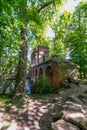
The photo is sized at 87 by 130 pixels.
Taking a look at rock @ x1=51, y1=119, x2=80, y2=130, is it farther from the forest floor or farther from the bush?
the bush

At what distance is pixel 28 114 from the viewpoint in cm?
764

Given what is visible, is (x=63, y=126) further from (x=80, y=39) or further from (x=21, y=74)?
(x=80, y=39)

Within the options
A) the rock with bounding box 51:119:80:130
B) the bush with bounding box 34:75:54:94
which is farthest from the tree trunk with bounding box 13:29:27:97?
the rock with bounding box 51:119:80:130

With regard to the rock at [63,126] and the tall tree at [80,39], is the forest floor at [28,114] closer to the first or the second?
the rock at [63,126]

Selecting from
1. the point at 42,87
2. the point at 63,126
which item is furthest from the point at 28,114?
the point at 42,87

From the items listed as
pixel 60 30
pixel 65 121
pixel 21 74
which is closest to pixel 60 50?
pixel 60 30

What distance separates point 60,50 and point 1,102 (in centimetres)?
2446

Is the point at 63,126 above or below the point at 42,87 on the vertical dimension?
below

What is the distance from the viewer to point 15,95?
10109 mm

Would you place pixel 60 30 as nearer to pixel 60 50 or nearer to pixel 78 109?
pixel 60 50

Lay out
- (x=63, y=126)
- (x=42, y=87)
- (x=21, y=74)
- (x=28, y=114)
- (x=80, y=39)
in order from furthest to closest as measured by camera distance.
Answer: (x=80, y=39)
(x=42, y=87)
(x=21, y=74)
(x=28, y=114)
(x=63, y=126)

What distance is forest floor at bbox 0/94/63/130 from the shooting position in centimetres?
651

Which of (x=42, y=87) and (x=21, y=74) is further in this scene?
(x=42, y=87)

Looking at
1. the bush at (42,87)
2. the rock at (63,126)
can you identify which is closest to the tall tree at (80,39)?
the bush at (42,87)
